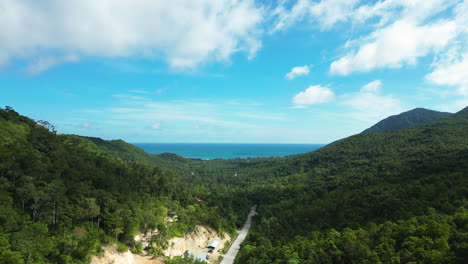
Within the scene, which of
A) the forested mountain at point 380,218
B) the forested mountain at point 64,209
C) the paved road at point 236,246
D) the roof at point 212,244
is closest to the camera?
the forested mountain at point 64,209

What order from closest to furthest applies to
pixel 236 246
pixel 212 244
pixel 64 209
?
pixel 64 209 → pixel 212 244 → pixel 236 246

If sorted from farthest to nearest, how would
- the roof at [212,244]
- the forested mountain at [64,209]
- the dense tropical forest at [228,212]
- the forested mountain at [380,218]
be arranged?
the roof at [212,244] → the forested mountain at [380,218] → the dense tropical forest at [228,212] → the forested mountain at [64,209]

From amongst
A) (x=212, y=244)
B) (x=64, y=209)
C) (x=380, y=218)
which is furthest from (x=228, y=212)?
(x=64, y=209)

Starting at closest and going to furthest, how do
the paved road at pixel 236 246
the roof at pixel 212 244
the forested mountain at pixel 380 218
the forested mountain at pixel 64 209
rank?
the forested mountain at pixel 64 209 < the forested mountain at pixel 380 218 < the paved road at pixel 236 246 < the roof at pixel 212 244

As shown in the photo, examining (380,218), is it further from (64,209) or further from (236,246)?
(64,209)

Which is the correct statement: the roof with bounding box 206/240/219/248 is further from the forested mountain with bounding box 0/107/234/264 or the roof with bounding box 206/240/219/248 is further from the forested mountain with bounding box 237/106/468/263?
the forested mountain with bounding box 237/106/468/263

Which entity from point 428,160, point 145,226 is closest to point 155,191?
point 145,226

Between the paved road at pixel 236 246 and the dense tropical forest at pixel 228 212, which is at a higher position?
the dense tropical forest at pixel 228 212

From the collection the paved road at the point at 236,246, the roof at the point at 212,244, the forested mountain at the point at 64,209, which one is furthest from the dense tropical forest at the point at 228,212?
the roof at the point at 212,244

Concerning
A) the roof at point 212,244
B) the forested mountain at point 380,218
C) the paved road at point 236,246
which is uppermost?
the forested mountain at point 380,218

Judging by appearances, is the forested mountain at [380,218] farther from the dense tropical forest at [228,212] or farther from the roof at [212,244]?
the roof at [212,244]

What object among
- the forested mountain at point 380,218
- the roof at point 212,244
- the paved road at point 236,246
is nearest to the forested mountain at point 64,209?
the roof at point 212,244

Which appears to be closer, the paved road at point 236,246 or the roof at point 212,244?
the paved road at point 236,246
